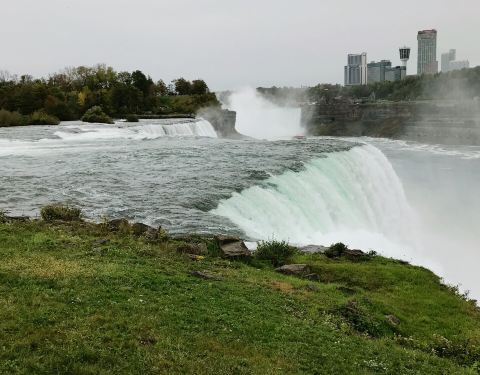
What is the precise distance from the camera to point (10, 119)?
4941cm

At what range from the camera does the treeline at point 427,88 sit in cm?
11912

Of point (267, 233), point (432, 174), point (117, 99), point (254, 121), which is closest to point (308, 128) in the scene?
point (254, 121)

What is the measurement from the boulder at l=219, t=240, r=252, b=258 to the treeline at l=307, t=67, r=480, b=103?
10280cm

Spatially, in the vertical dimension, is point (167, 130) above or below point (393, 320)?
above

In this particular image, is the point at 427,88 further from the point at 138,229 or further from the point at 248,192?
the point at 138,229

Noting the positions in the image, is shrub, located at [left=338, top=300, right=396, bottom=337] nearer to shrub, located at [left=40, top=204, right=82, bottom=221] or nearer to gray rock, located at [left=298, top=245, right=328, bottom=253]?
gray rock, located at [left=298, top=245, right=328, bottom=253]

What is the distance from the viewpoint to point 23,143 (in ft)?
112

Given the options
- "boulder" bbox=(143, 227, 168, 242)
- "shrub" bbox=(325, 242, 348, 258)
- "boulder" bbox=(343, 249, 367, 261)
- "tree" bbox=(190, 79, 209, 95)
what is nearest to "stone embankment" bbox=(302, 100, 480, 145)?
"tree" bbox=(190, 79, 209, 95)

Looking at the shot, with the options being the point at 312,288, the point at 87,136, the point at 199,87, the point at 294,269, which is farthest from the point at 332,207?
the point at 199,87

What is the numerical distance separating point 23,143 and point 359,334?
99.7 feet

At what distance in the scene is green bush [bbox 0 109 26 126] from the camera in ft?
161

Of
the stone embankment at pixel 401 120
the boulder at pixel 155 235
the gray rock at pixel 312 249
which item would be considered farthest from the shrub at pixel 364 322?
the stone embankment at pixel 401 120

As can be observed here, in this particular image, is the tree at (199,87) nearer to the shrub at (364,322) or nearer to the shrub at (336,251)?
the shrub at (336,251)

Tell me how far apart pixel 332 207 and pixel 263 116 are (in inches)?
3286
